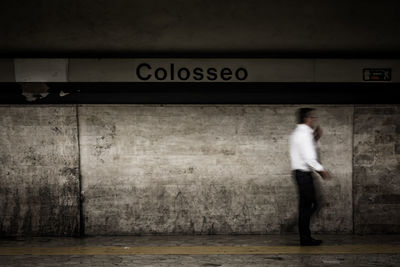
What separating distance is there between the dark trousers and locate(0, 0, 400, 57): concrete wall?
2.04 meters

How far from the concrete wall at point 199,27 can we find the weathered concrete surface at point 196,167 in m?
0.94

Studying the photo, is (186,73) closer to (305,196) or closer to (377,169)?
(305,196)

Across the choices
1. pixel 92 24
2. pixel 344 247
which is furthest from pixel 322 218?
pixel 92 24

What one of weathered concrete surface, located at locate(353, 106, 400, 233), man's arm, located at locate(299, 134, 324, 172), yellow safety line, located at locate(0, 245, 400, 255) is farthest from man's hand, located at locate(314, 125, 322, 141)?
yellow safety line, located at locate(0, 245, 400, 255)

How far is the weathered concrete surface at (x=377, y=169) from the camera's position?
7273 millimetres

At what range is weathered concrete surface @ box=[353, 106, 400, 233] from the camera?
727 cm

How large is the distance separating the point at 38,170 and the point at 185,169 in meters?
2.22

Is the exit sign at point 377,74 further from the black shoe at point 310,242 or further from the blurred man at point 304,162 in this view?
the black shoe at point 310,242

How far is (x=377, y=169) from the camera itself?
7297 mm

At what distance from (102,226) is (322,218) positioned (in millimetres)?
3383

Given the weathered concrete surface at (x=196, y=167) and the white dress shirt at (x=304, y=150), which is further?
the weathered concrete surface at (x=196, y=167)

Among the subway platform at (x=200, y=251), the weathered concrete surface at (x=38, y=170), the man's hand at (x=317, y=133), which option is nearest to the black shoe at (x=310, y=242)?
the subway platform at (x=200, y=251)

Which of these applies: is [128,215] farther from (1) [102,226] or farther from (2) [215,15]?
(2) [215,15]

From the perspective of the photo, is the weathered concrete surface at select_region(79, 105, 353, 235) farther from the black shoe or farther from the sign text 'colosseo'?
the black shoe
